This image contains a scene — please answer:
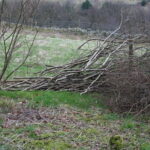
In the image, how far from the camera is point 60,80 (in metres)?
8.97

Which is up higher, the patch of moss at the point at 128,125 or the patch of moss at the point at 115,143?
the patch of moss at the point at 115,143

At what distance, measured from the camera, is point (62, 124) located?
21.0 feet

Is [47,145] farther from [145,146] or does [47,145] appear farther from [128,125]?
[128,125]

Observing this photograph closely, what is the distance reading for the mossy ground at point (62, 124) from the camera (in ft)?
17.8

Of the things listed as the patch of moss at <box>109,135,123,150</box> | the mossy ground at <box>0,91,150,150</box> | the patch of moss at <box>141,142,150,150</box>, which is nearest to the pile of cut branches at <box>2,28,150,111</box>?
the mossy ground at <box>0,91,150,150</box>

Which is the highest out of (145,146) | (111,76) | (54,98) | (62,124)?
(111,76)

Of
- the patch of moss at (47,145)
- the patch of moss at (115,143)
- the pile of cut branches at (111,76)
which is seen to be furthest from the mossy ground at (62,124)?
the pile of cut branches at (111,76)

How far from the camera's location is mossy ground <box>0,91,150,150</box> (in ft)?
17.8

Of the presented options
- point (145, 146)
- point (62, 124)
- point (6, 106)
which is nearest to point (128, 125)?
point (145, 146)

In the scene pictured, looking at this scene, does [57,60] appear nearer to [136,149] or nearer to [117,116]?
[117,116]

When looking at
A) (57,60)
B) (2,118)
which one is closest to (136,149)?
(2,118)

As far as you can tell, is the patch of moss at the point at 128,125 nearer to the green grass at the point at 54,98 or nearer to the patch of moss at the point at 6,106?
the green grass at the point at 54,98

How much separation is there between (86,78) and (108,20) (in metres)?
17.4

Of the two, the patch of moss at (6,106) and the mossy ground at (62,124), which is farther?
the patch of moss at (6,106)
